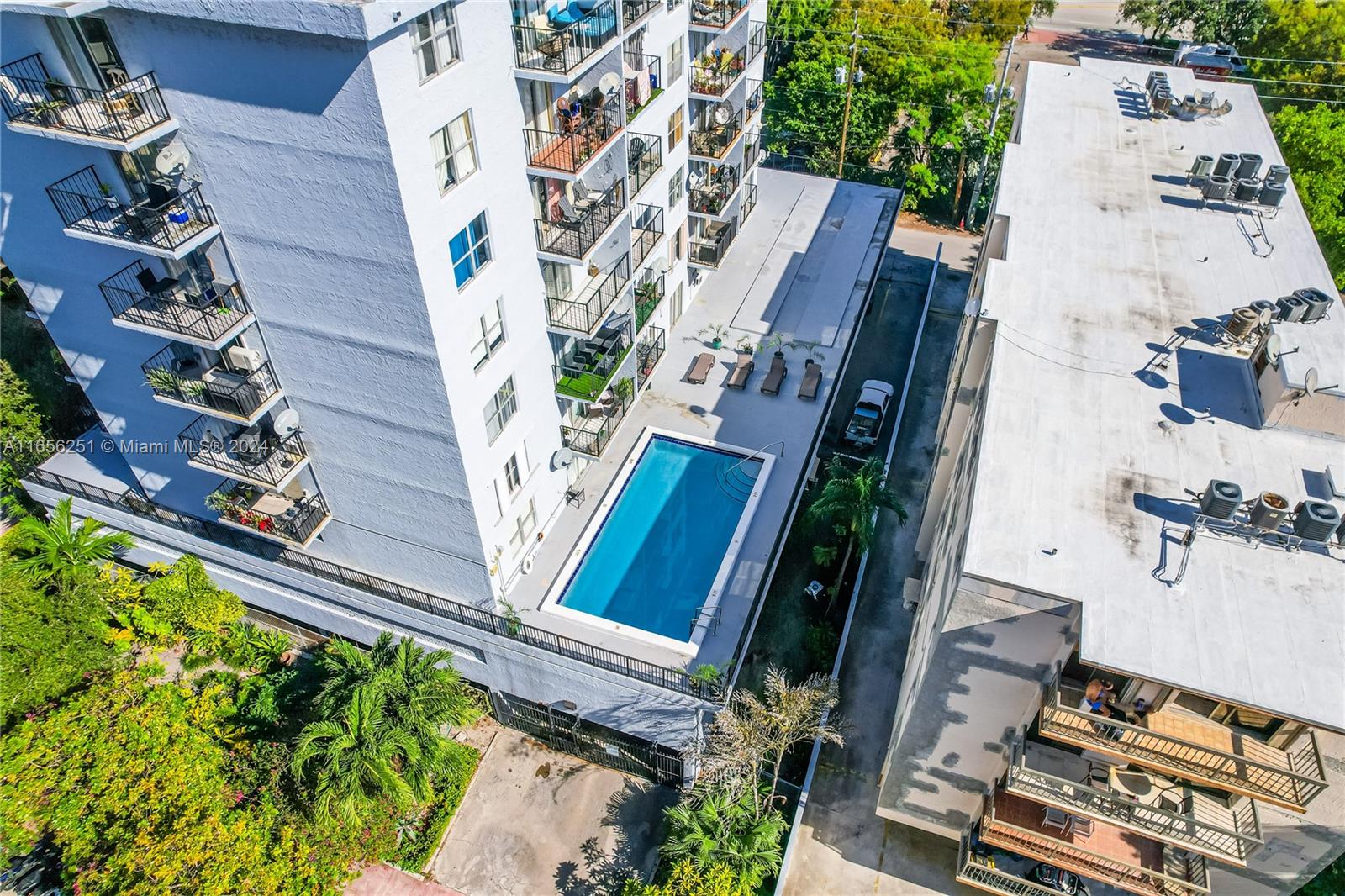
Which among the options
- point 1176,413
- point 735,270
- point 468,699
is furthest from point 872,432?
point 468,699

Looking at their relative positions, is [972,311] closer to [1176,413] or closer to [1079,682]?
[1176,413]

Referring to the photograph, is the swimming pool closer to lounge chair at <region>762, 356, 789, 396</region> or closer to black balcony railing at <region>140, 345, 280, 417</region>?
lounge chair at <region>762, 356, 789, 396</region>

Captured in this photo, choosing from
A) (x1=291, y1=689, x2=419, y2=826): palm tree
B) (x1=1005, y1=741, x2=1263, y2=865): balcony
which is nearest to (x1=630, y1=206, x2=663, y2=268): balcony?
(x1=291, y1=689, x2=419, y2=826): palm tree

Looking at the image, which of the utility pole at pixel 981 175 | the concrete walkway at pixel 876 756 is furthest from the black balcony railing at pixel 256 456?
the utility pole at pixel 981 175

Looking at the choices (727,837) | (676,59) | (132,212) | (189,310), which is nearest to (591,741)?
(727,837)

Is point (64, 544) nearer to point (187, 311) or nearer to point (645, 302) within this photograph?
point (187, 311)
